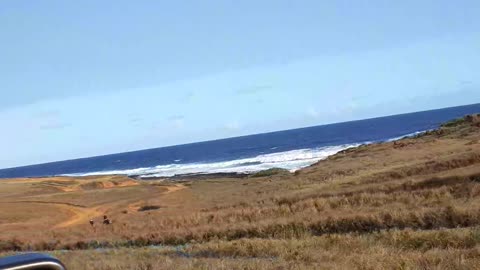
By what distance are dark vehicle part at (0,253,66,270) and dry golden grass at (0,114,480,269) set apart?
7.41 meters

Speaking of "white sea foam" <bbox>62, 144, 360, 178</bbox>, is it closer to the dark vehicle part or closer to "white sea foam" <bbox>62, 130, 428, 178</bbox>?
"white sea foam" <bbox>62, 130, 428, 178</bbox>

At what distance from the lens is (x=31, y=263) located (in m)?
1.99

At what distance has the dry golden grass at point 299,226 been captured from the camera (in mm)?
11367

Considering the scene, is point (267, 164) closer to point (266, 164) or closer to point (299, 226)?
point (266, 164)

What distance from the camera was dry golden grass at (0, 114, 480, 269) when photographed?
11.4m

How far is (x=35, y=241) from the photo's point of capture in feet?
80.9

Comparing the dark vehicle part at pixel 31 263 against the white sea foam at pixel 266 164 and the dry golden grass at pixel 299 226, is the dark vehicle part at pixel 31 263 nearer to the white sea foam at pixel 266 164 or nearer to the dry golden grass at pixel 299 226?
the dry golden grass at pixel 299 226

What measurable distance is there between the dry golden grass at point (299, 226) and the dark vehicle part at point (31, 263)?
24.3ft

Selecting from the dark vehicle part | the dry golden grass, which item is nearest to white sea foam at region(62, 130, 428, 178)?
the dry golden grass

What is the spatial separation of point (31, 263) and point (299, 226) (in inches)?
674

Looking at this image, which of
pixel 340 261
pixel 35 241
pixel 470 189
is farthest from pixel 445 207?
pixel 35 241

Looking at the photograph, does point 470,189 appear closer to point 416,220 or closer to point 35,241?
point 416,220

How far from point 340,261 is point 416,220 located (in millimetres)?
7463

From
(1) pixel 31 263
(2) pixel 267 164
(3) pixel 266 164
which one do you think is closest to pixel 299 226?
(1) pixel 31 263
